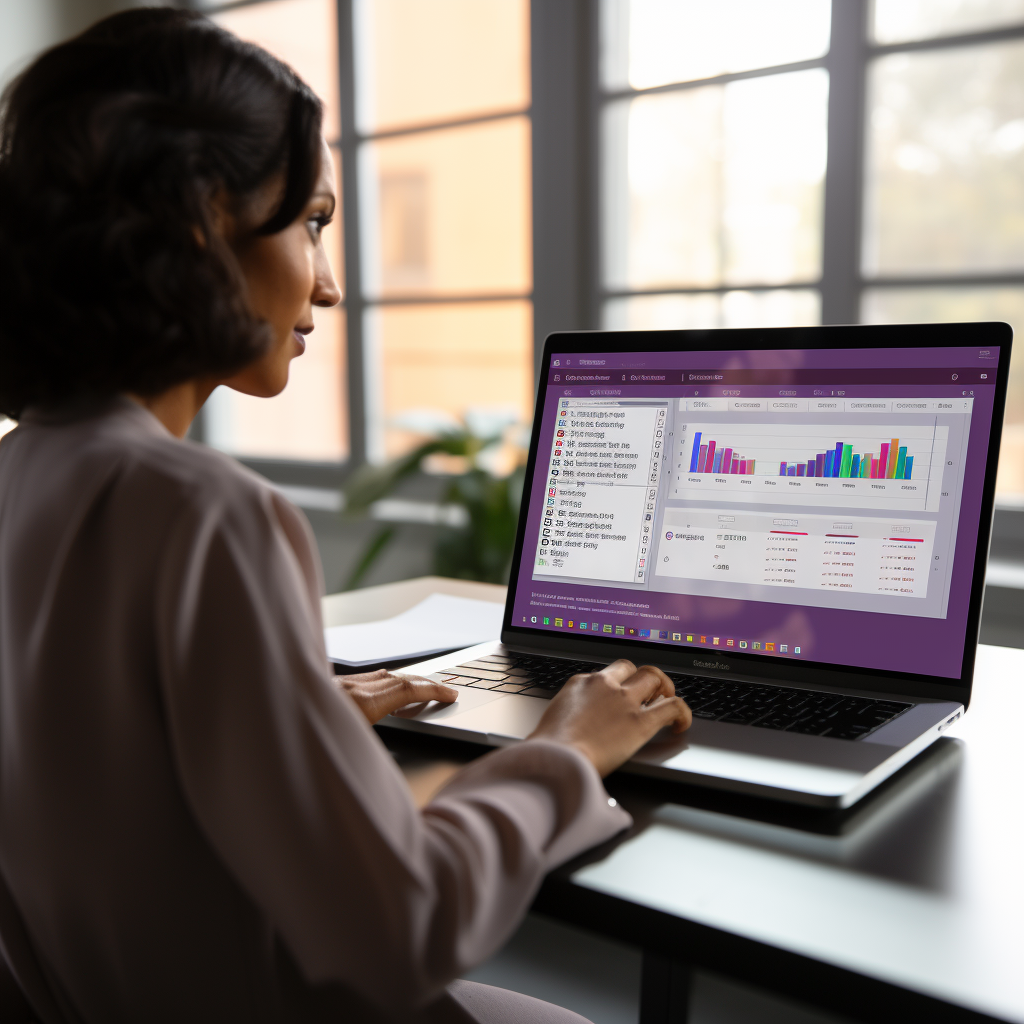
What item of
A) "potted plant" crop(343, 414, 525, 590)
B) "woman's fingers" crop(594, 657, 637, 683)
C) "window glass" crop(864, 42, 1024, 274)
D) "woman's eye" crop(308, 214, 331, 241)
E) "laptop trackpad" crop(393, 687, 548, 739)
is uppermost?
"window glass" crop(864, 42, 1024, 274)

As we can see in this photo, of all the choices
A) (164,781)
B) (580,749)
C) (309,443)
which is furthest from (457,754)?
(309,443)

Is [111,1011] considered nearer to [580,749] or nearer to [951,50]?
[580,749]

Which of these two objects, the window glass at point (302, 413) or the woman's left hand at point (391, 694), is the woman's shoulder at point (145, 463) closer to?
the woman's left hand at point (391, 694)

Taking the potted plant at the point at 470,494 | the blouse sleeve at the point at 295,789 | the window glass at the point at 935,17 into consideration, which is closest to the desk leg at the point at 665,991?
the blouse sleeve at the point at 295,789

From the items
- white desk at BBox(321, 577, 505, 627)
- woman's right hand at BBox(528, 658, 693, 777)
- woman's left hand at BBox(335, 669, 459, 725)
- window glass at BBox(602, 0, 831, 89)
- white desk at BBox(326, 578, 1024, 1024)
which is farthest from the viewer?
window glass at BBox(602, 0, 831, 89)

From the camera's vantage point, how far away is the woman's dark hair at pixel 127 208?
20.9 inches

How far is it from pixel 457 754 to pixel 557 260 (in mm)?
2078

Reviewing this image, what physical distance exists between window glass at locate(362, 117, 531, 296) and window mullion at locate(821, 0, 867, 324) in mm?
831

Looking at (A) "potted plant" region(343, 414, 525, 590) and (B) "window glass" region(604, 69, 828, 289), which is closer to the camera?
(B) "window glass" region(604, 69, 828, 289)

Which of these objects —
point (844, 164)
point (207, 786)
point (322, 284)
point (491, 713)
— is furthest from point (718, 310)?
point (207, 786)

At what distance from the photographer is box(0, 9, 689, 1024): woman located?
46cm

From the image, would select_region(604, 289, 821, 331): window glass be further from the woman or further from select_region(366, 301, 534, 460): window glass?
the woman

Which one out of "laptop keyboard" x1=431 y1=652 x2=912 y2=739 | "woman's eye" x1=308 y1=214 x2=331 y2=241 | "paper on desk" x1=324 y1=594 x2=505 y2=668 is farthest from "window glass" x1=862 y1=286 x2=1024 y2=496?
"woman's eye" x1=308 y1=214 x2=331 y2=241

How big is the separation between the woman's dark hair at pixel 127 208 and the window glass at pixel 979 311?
171cm
